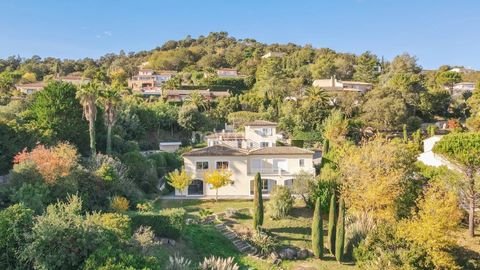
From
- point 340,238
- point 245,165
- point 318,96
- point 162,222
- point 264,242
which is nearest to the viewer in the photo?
point 162,222

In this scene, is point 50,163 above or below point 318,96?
below

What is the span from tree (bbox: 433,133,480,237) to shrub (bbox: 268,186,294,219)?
12444mm

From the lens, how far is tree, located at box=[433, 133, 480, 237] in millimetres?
28797

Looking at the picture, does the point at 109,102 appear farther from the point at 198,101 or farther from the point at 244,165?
the point at 198,101

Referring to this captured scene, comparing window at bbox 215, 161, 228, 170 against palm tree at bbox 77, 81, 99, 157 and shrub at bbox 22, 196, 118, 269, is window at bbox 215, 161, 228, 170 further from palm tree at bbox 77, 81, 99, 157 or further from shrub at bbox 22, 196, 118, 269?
shrub at bbox 22, 196, 118, 269

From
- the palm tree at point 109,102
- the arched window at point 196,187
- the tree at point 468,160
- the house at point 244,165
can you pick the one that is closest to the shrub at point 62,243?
the house at point 244,165

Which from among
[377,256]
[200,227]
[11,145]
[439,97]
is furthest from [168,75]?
[377,256]

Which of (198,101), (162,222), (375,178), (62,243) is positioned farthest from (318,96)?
(62,243)

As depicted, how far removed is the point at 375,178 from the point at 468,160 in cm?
669

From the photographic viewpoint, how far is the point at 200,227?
28.3 meters

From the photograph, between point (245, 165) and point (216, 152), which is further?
point (245, 165)

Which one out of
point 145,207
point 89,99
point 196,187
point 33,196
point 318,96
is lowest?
point 196,187

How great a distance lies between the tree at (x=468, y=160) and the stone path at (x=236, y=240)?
637 inches

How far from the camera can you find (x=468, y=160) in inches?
1144
